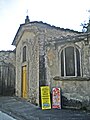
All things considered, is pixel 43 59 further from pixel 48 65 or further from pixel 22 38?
pixel 22 38

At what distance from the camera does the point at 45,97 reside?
12.8 m

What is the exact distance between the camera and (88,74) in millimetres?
11969

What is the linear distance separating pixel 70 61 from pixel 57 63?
867mm

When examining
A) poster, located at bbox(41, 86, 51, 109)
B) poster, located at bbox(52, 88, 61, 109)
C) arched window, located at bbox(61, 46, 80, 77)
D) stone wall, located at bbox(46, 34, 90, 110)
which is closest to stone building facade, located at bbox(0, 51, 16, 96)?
stone wall, located at bbox(46, 34, 90, 110)

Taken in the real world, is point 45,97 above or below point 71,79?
below

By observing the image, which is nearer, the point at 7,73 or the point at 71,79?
the point at 71,79

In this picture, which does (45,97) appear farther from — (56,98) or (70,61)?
(70,61)

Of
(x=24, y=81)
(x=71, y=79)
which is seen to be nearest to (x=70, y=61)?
(x=71, y=79)

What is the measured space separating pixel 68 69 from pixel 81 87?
144 cm

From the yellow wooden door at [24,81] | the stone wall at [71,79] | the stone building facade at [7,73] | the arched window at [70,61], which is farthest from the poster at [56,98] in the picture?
the stone building facade at [7,73]

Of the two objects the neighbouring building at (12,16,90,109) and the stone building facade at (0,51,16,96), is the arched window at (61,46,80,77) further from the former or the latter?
the stone building facade at (0,51,16,96)

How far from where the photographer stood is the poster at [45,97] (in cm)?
1258

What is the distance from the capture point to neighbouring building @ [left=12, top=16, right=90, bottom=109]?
12.1m

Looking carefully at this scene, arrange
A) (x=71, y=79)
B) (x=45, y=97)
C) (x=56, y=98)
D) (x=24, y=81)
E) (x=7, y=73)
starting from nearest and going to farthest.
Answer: (x=71, y=79), (x=56, y=98), (x=45, y=97), (x=24, y=81), (x=7, y=73)
